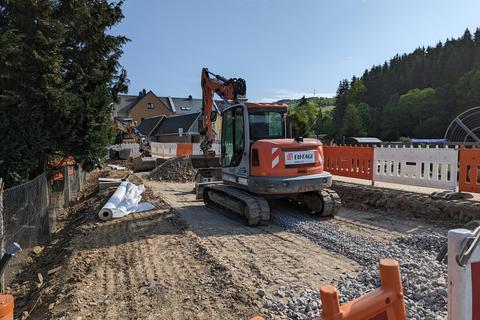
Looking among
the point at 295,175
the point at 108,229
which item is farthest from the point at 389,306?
the point at 108,229

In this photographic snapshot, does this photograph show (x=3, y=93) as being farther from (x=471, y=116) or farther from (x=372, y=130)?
(x=372, y=130)

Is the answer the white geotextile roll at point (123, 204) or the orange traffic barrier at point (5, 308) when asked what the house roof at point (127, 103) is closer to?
the white geotextile roll at point (123, 204)

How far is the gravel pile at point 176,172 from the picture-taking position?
17688 millimetres

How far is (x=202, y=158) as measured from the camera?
12.7m

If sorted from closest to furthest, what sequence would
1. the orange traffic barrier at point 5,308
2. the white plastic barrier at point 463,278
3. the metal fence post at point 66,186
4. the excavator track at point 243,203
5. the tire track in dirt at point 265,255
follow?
the white plastic barrier at point 463,278, the orange traffic barrier at point 5,308, the tire track in dirt at point 265,255, the excavator track at point 243,203, the metal fence post at point 66,186

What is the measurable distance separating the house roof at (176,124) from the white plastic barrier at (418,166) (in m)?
40.2

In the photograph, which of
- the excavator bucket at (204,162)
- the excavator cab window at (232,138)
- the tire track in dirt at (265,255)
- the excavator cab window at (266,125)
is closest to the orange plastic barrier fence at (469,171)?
the excavator cab window at (266,125)

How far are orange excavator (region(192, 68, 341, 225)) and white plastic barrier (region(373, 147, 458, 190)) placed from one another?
259 centimetres

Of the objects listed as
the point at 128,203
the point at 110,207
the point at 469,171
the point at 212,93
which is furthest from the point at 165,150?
the point at 469,171

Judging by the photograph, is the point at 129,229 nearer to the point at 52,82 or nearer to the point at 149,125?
the point at 52,82

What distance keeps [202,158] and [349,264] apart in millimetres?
7871

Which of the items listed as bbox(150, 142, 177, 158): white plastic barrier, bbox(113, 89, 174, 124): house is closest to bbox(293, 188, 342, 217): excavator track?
bbox(150, 142, 177, 158): white plastic barrier

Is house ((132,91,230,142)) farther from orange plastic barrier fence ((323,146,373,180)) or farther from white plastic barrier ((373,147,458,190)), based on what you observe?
white plastic barrier ((373,147,458,190))

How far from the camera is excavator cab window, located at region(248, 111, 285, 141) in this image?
8.84 m
